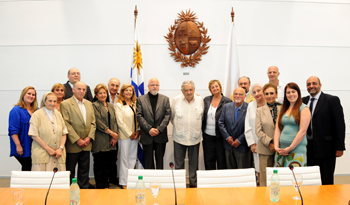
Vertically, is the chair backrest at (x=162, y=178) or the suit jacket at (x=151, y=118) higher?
the suit jacket at (x=151, y=118)

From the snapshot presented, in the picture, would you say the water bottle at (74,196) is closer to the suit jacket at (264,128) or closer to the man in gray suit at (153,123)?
the man in gray suit at (153,123)

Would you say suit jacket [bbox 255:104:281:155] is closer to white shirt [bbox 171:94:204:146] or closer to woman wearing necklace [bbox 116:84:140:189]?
white shirt [bbox 171:94:204:146]

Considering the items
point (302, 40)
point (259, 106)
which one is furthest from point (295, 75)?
point (259, 106)

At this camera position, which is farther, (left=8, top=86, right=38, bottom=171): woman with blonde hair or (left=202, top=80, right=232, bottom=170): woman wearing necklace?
(left=202, top=80, right=232, bottom=170): woman wearing necklace

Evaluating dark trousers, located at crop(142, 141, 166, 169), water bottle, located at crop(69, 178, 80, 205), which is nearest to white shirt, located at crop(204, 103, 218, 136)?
dark trousers, located at crop(142, 141, 166, 169)

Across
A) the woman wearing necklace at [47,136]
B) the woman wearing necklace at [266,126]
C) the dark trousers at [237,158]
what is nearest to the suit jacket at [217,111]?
the dark trousers at [237,158]

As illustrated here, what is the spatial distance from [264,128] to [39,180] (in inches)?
102

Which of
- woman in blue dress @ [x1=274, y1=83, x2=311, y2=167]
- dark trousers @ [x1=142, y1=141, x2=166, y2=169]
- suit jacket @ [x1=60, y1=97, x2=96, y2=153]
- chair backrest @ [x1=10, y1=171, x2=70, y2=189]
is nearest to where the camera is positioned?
chair backrest @ [x1=10, y1=171, x2=70, y2=189]

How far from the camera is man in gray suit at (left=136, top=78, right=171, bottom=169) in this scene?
3.81 meters

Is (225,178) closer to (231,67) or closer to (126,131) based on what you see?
(126,131)

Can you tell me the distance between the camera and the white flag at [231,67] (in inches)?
180

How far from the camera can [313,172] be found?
2223 millimetres

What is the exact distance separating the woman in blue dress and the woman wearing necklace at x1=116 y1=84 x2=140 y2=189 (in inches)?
85.1

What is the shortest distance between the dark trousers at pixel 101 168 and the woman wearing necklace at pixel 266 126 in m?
2.29
